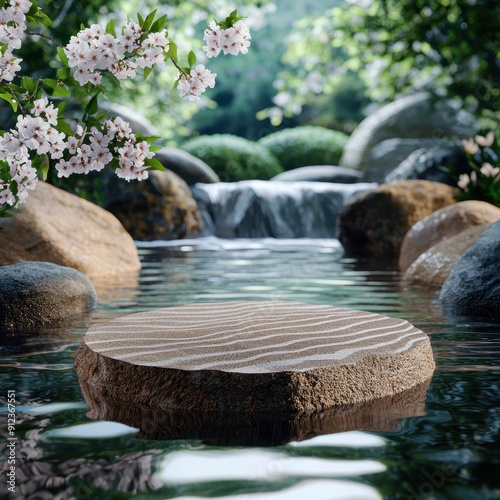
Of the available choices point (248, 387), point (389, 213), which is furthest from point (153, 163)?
point (389, 213)

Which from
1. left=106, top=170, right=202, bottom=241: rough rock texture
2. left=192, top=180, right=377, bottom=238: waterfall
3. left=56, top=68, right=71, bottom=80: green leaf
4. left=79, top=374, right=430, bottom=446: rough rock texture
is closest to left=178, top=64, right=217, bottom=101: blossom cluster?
left=56, top=68, right=71, bottom=80: green leaf

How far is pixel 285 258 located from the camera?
11039 mm

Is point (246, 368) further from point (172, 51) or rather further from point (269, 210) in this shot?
point (269, 210)

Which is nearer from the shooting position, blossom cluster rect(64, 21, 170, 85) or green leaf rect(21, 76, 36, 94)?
green leaf rect(21, 76, 36, 94)

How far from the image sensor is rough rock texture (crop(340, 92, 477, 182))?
19828 mm

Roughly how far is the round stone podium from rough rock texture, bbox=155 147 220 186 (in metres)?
13.6

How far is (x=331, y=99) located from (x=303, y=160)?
493cm

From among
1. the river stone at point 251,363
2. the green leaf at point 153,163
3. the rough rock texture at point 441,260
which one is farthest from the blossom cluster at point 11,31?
the rough rock texture at point 441,260

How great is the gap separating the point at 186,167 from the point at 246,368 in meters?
14.8

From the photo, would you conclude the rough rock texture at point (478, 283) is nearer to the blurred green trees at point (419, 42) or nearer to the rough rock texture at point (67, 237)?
the rough rock texture at point (67, 237)

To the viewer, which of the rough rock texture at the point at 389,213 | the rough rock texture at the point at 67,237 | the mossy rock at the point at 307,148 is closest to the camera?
the rough rock texture at the point at 67,237

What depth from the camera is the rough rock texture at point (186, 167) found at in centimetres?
1745

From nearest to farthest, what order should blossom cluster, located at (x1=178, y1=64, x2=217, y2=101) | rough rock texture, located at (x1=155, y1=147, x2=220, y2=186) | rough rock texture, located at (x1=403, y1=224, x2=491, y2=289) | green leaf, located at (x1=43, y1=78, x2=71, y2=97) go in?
green leaf, located at (x1=43, y1=78, x2=71, y2=97)
blossom cluster, located at (x1=178, y1=64, x2=217, y2=101)
rough rock texture, located at (x1=403, y1=224, x2=491, y2=289)
rough rock texture, located at (x1=155, y1=147, x2=220, y2=186)

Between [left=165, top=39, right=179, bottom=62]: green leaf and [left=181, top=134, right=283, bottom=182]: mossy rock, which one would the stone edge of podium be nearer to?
[left=165, top=39, right=179, bottom=62]: green leaf
